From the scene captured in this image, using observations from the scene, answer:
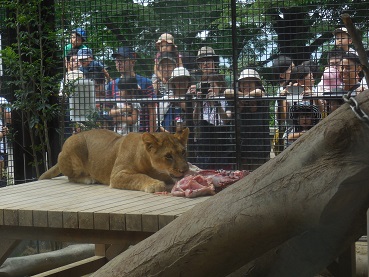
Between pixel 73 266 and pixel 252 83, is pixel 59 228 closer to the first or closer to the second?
pixel 73 266

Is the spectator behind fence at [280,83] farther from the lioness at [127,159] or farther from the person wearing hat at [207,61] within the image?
the lioness at [127,159]

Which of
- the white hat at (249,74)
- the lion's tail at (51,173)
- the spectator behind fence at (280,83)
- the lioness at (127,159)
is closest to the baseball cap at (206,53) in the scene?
the white hat at (249,74)

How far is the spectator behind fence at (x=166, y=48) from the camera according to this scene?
24.1ft

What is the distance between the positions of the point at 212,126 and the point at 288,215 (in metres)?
5.17

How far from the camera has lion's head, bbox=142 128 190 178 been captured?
5.40m

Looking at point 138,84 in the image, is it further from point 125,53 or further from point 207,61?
point 207,61

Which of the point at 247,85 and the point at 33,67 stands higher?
the point at 33,67

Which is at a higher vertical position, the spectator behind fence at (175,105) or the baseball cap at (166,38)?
the baseball cap at (166,38)

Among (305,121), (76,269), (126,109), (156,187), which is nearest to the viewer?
(156,187)

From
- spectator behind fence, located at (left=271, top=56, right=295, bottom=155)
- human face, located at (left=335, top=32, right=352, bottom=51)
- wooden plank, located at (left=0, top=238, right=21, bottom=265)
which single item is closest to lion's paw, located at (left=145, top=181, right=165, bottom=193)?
wooden plank, located at (left=0, top=238, right=21, bottom=265)

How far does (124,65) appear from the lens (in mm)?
7617

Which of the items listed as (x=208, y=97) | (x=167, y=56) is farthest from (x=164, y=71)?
(x=208, y=97)

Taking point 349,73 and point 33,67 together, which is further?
point 33,67

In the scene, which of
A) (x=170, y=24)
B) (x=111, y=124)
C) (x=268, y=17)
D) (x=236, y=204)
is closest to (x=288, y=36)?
(x=268, y=17)
